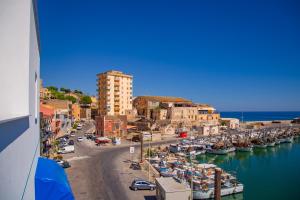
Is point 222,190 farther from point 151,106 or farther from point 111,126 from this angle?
point 151,106

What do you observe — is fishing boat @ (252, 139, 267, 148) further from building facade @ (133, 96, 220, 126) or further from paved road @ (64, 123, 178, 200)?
paved road @ (64, 123, 178, 200)

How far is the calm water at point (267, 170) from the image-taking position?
2746 cm

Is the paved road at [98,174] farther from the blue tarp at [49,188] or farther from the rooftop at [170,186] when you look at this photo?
the blue tarp at [49,188]

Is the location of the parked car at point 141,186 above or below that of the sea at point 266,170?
above

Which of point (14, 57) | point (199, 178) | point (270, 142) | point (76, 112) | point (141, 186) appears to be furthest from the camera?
point (76, 112)

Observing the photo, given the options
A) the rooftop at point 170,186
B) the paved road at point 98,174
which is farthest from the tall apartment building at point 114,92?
the rooftop at point 170,186

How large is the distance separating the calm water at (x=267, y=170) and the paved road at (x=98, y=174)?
11234mm

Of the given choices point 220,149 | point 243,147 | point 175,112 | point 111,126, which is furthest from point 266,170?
point 175,112

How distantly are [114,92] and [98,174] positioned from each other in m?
48.4

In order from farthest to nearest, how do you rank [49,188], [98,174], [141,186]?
[98,174] → [141,186] → [49,188]

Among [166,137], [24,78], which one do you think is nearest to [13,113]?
[24,78]

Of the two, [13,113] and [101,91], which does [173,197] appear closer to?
[13,113]

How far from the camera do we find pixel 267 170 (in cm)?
3909

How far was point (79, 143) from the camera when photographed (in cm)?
4581
